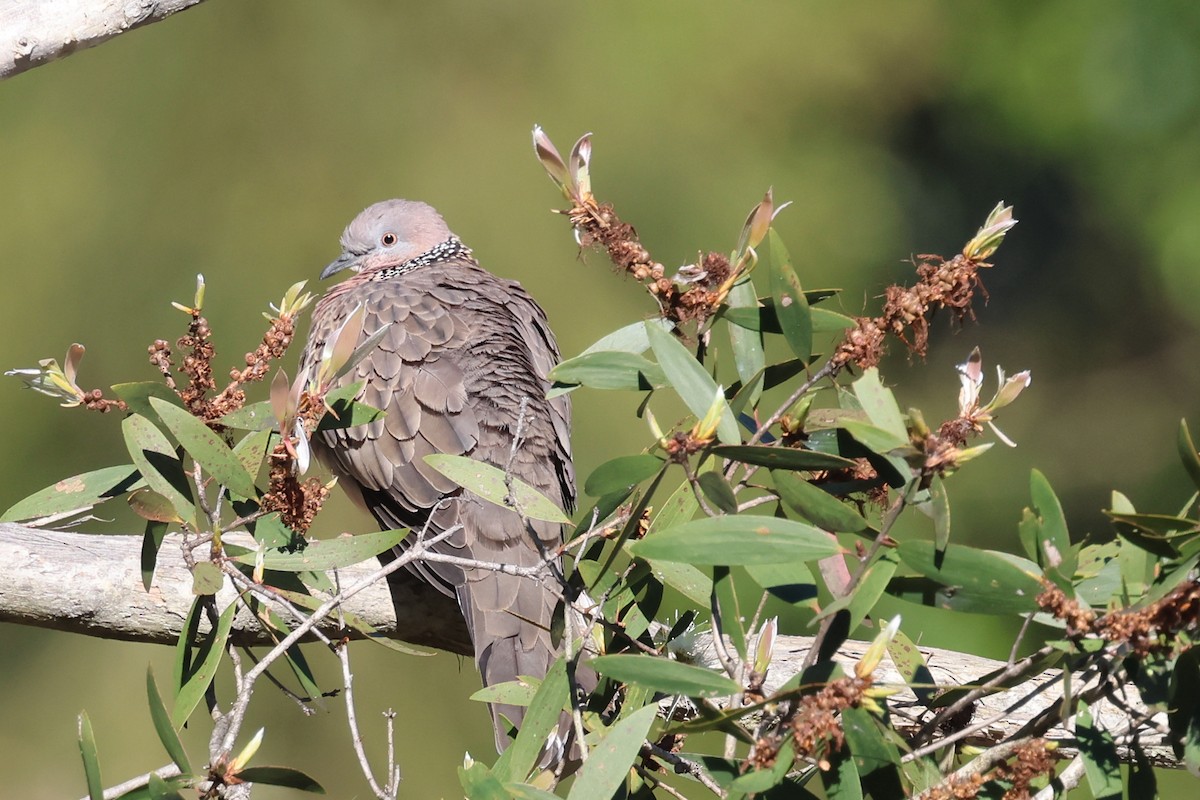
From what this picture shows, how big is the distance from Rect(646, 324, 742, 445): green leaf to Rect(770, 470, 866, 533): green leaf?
0.12 meters

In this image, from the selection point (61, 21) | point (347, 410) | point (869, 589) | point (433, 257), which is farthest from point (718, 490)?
point (433, 257)

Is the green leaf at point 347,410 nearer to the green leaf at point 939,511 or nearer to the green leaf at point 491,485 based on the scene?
the green leaf at point 491,485

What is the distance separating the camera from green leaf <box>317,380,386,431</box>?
1718mm

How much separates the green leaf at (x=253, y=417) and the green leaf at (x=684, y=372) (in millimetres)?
611

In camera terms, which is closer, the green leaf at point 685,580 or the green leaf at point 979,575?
the green leaf at point 979,575

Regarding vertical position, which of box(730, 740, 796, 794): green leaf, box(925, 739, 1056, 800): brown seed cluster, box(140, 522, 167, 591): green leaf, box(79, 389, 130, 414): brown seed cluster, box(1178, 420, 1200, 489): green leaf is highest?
box(79, 389, 130, 414): brown seed cluster

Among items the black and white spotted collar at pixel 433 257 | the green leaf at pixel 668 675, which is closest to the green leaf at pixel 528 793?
the green leaf at pixel 668 675

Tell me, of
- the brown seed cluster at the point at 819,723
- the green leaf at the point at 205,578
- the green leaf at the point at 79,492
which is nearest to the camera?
the brown seed cluster at the point at 819,723

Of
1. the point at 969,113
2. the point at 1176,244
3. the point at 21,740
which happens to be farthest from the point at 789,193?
the point at 21,740

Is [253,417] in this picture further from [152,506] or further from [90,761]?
[90,761]

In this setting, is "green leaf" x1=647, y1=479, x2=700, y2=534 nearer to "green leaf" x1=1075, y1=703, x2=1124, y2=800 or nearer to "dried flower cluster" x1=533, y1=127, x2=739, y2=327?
"dried flower cluster" x1=533, y1=127, x2=739, y2=327

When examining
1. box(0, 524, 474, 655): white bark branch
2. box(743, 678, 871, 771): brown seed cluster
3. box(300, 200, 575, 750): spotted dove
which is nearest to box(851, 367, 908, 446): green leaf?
box(743, 678, 871, 771): brown seed cluster

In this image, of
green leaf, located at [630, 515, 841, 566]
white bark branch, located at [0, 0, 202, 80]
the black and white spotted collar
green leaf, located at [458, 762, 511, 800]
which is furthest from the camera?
the black and white spotted collar

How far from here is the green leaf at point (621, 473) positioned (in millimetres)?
1480
